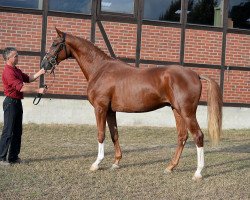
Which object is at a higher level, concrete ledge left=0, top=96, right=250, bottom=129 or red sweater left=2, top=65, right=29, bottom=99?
red sweater left=2, top=65, right=29, bottom=99

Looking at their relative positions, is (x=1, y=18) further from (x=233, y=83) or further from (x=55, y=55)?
(x=233, y=83)

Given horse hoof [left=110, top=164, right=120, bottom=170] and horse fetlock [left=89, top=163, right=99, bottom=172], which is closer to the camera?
horse fetlock [left=89, top=163, right=99, bottom=172]

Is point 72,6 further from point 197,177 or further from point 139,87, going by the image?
point 197,177

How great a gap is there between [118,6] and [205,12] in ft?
8.19

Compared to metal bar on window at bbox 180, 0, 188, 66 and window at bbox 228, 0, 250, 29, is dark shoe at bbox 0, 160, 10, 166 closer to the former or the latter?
metal bar on window at bbox 180, 0, 188, 66

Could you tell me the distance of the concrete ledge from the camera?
→ 12.1m

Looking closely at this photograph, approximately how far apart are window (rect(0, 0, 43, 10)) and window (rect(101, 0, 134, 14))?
1.69 meters

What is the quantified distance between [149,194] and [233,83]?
26.5ft

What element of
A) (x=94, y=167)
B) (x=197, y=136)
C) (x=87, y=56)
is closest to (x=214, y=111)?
(x=197, y=136)

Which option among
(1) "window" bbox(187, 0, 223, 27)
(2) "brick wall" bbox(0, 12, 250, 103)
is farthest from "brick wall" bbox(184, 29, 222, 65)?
(1) "window" bbox(187, 0, 223, 27)

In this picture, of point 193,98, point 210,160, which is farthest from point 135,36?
point 193,98

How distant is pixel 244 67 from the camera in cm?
1314

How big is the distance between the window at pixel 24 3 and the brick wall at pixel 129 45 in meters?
0.28

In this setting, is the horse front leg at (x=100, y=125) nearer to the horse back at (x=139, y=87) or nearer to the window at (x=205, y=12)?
the horse back at (x=139, y=87)
